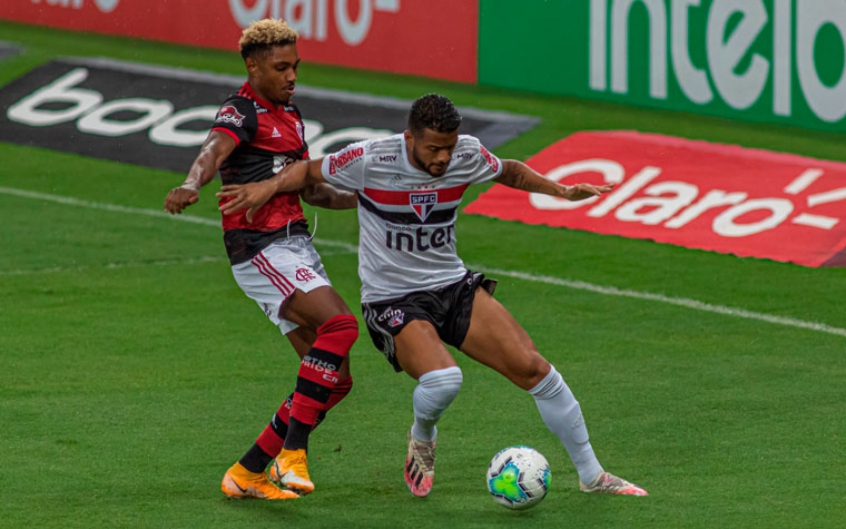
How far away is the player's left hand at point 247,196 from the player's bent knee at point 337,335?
67cm

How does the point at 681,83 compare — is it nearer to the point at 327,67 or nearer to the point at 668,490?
the point at 327,67

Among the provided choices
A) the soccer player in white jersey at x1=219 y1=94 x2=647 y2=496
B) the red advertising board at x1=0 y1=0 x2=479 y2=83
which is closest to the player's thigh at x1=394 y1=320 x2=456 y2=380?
the soccer player in white jersey at x1=219 y1=94 x2=647 y2=496

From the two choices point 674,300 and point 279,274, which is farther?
point 674,300

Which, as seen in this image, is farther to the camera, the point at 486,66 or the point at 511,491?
the point at 486,66

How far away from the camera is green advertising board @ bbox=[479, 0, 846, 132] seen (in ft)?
48.7

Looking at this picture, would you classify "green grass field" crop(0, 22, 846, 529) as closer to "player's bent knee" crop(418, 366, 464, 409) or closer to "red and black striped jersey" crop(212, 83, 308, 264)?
"player's bent knee" crop(418, 366, 464, 409)

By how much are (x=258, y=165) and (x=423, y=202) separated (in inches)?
36.0

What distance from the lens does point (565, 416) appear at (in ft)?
23.7

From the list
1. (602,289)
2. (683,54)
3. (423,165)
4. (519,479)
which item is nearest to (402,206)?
(423,165)

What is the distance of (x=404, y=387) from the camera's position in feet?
30.9

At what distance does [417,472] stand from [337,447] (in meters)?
0.93

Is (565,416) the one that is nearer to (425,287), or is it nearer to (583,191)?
(425,287)

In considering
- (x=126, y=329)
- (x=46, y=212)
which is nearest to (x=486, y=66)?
(x=46, y=212)

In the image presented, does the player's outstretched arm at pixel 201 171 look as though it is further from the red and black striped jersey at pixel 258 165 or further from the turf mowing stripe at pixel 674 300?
the turf mowing stripe at pixel 674 300
